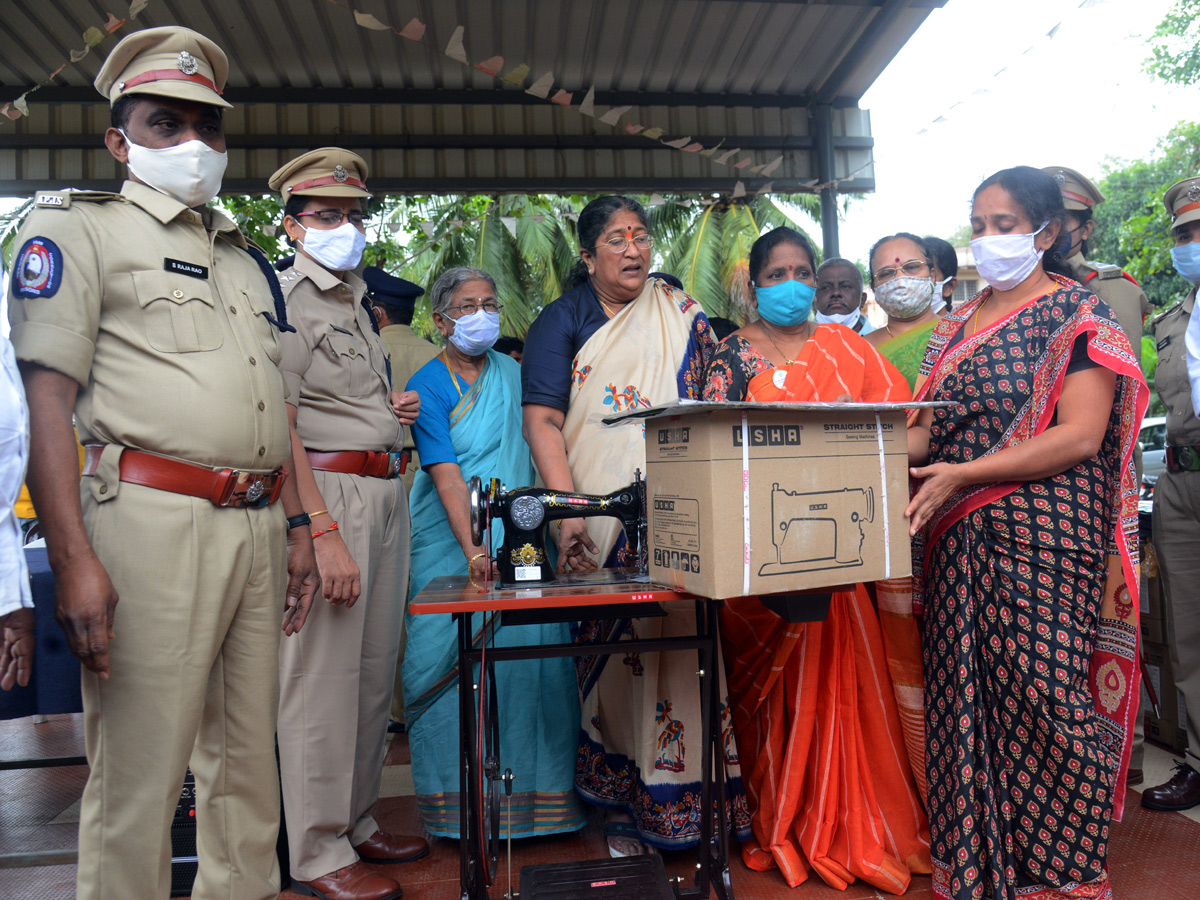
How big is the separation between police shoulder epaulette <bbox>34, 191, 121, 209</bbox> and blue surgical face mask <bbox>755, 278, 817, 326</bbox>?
6.33ft

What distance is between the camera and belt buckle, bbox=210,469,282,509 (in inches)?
71.9

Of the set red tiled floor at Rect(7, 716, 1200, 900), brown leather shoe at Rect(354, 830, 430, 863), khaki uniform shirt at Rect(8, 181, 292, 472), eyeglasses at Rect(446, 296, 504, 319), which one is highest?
eyeglasses at Rect(446, 296, 504, 319)

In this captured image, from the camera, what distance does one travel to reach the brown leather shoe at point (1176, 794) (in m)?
3.03

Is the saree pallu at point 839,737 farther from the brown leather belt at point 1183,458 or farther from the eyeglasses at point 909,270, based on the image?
the brown leather belt at point 1183,458

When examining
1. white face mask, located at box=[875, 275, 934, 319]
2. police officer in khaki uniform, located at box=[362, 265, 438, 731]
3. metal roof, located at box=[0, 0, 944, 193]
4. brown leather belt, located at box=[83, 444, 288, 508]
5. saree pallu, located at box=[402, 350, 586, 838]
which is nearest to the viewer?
brown leather belt, located at box=[83, 444, 288, 508]

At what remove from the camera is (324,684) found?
8.51ft

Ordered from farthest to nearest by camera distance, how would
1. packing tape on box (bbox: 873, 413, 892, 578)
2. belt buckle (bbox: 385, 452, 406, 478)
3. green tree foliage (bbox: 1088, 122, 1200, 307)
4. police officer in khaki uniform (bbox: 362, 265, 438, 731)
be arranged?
green tree foliage (bbox: 1088, 122, 1200, 307)
police officer in khaki uniform (bbox: 362, 265, 438, 731)
belt buckle (bbox: 385, 452, 406, 478)
packing tape on box (bbox: 873, 413, 892, 578)

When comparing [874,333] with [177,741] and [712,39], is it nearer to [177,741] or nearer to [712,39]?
[712,39]

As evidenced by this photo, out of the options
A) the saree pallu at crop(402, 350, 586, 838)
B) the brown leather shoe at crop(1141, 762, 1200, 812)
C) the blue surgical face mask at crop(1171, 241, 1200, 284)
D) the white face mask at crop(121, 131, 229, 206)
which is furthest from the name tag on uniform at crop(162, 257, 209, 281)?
the brown leather shoe at crop(1141, 762, 1200, 812)

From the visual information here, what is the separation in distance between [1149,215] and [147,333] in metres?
16.8

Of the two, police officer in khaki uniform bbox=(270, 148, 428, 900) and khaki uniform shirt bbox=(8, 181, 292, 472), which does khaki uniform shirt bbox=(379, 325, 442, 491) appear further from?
khaki uniform shirt bbox=(8, 181, 292, 472)

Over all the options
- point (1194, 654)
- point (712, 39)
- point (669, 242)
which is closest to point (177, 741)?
point (1194, 654)

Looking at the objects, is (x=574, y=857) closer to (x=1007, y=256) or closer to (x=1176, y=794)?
(x=1176, y=794)

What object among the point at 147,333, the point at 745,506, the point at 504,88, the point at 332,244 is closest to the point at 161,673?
the point at 147,333
